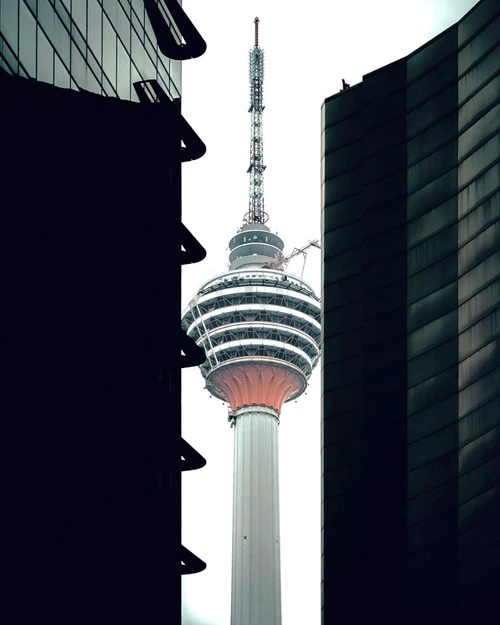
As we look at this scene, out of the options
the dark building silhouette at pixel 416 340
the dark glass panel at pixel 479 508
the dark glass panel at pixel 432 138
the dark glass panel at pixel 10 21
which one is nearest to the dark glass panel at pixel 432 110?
the dark building silhouette at pixel 416 340

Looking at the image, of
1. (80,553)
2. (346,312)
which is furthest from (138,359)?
(346,312)

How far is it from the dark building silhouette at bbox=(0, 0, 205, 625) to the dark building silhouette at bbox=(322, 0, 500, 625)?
75.7ft

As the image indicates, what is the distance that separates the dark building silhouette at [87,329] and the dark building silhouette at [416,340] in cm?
2306

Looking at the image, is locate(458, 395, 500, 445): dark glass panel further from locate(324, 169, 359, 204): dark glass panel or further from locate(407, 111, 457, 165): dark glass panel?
locate(324, 169, 359, 204): dark glass panel

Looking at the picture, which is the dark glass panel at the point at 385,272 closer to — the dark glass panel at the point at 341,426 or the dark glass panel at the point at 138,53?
the dark glass panel at the point at 341,426

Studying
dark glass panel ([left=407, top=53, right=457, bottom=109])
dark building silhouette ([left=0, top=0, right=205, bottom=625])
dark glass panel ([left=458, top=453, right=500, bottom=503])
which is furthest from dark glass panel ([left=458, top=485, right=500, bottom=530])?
dark glass panel ([left=407, top=53, right=457, bottom=109])

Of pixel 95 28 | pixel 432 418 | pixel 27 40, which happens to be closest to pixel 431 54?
pixel 432 418

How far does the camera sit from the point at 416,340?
85625mm

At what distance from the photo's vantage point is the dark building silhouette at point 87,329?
42938mm

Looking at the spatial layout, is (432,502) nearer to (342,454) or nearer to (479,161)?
(342,454)

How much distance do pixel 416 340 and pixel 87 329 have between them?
Answer: 4027 cm

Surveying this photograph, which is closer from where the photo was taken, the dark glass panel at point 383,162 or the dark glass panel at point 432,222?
the dark glass panel at point 432,222

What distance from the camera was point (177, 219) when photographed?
5734cm

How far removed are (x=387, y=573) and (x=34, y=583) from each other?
43837 mm
